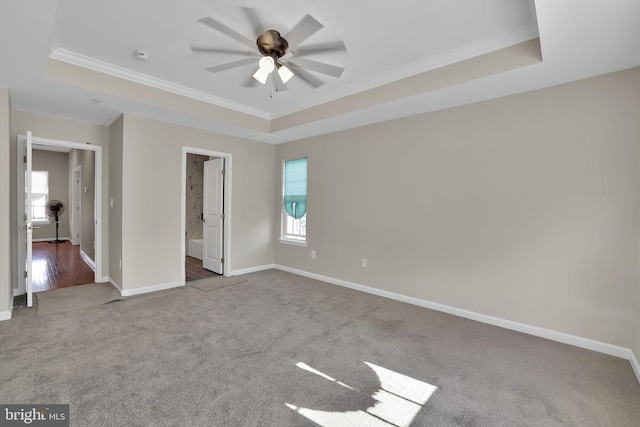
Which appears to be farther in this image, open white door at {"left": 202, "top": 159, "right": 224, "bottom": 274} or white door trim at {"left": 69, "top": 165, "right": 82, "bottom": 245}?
white door trim at {"left": 69, "top": 165, "right": 82, "bottom": 245}

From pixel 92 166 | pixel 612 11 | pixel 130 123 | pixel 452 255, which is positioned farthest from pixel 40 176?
pixel 612 11

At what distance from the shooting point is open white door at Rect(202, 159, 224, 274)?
519 cm

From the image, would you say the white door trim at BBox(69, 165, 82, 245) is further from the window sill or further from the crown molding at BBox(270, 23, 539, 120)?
the crown molding at BBox(270, 23, 539, 120)

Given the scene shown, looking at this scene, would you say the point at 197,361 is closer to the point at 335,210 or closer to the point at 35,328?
the point at 35,328

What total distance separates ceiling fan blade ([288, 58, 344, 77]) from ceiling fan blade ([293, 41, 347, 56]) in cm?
7

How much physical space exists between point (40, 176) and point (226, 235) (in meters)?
7.02

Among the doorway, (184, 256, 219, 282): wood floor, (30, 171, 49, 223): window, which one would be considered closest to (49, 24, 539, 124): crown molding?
the doorway

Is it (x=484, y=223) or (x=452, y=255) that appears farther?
(x=452, y=255)

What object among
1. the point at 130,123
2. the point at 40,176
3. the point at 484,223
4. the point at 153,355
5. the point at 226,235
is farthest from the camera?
the point at 40,176

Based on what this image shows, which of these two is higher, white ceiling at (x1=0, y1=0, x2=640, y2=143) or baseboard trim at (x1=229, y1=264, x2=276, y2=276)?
white ceiling at (x1=0, y1=0, x2=640, y2=143)

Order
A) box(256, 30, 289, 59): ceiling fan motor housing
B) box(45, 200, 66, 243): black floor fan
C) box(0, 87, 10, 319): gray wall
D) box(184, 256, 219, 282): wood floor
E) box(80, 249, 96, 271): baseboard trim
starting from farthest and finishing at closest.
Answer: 1. box(45, 200, 66, 243): black floor fan
2. box(80, 249, 96, 271): baseboard trim
3. box(184, 256, 219, 282): wood floor
4. box(0, 87, 10, 319): gray wall
5. box(256, 30, 289, 59): ceiling fan motor housing

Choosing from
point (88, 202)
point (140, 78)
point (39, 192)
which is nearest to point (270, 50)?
point (140, 78)

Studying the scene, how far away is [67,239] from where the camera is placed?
864 cm

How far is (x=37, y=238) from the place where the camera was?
8352 millimetres
